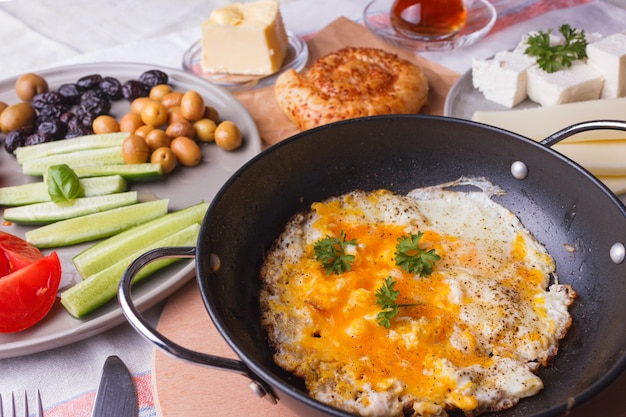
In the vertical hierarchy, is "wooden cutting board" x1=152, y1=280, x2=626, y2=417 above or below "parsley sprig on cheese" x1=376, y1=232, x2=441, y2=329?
below

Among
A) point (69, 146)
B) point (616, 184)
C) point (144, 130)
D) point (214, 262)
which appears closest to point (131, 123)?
point (144, 130)

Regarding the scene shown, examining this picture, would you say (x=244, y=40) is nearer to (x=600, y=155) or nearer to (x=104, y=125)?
(x=104, y=125)

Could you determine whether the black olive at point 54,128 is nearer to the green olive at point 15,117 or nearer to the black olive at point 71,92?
the green olive at point 15,117

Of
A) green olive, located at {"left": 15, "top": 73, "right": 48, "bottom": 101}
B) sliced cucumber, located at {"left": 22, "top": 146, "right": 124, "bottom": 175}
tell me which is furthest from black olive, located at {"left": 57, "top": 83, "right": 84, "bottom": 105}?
sliced cucumber, located at {"left": 22, "top": 146, "right": 124, "bottom": 175}

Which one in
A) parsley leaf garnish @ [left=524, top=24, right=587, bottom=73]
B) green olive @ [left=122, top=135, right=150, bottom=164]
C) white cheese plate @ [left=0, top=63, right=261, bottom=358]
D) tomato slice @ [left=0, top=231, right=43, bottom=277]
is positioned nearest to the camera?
white cheese plate @ [left=0, top=63, right=261, bottom=358]

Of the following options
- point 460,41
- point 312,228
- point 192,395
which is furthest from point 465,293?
point 460,41

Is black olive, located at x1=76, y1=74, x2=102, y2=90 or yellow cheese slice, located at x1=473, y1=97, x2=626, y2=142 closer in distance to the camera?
yellow cheese slice, located at x1=473, y1=97, x2=626, y2=142

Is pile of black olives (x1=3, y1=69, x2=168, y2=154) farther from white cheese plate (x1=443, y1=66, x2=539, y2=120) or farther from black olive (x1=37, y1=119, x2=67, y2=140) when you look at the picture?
white cheese plate (x1=443, y1=66, x2=539, y2=120)
